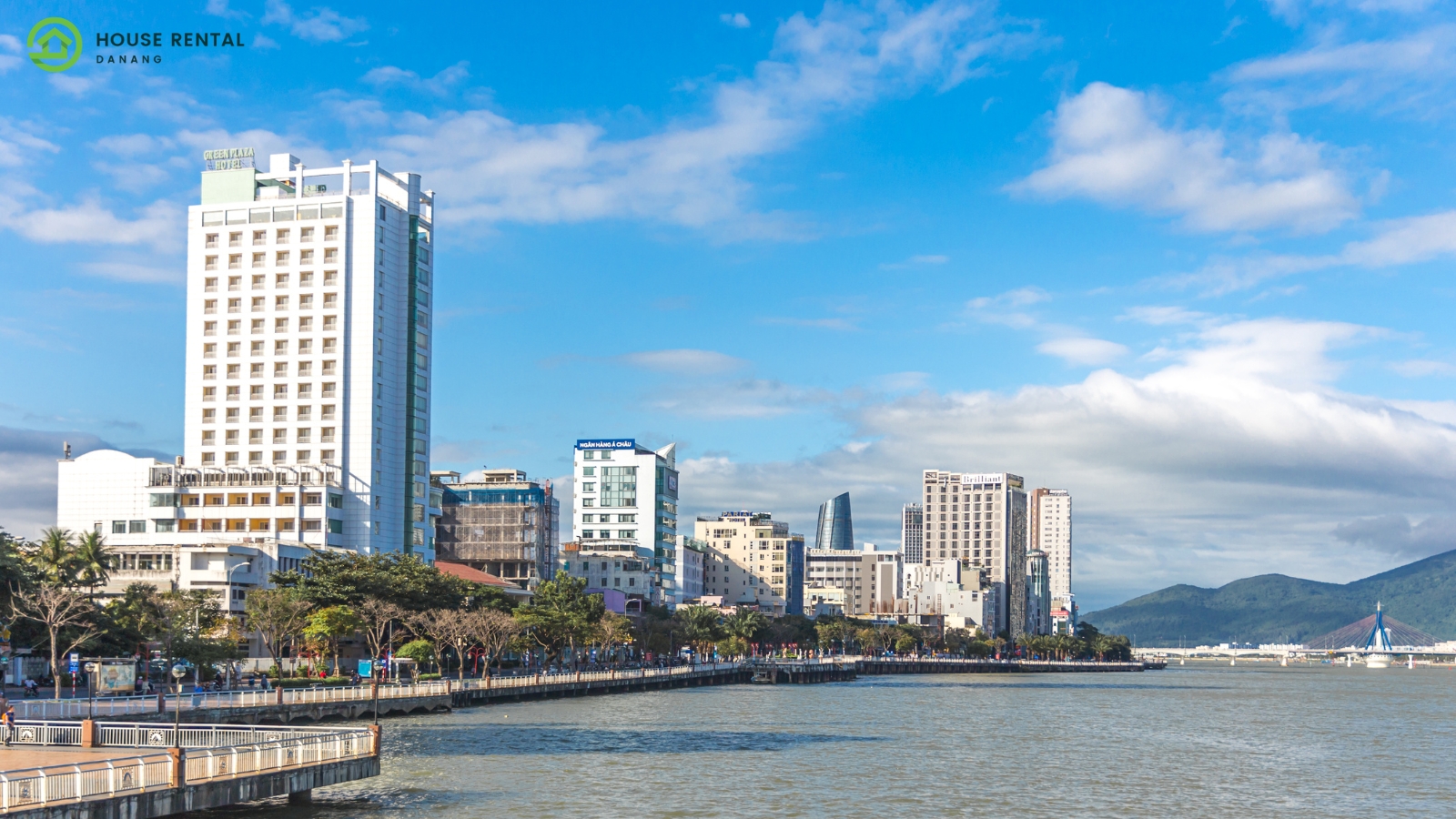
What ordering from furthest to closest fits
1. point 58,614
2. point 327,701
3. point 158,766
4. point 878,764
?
point 327,701
point 58,614
point 878,764
point 158,766

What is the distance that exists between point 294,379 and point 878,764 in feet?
394

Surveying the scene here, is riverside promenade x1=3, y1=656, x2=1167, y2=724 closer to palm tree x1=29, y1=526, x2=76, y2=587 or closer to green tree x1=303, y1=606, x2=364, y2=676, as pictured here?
green tree x1=303, y1=606, x2=364, y2=676

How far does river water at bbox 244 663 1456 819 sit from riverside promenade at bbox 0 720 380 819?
3.08 meters

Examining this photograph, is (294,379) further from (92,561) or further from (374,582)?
(92,561)

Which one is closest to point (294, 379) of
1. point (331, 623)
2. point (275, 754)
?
point (331, 623)

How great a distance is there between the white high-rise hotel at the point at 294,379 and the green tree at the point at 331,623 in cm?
4693

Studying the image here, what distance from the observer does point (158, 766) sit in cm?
4778

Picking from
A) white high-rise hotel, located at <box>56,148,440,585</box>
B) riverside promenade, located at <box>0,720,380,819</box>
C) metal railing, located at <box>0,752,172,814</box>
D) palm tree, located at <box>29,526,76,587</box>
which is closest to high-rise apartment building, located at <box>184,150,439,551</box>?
white high-rise hotel, located at <box>56,148,440,585</box>

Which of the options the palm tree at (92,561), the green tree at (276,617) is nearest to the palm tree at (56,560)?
the palm tree at (92,561)

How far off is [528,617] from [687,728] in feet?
155

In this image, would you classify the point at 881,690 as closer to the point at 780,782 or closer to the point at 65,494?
the point at 65,494

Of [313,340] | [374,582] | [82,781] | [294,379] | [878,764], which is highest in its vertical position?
[313,340]

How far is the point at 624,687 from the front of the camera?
15888 centimetres

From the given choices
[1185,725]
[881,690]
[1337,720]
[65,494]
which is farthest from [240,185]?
[1337,720]
